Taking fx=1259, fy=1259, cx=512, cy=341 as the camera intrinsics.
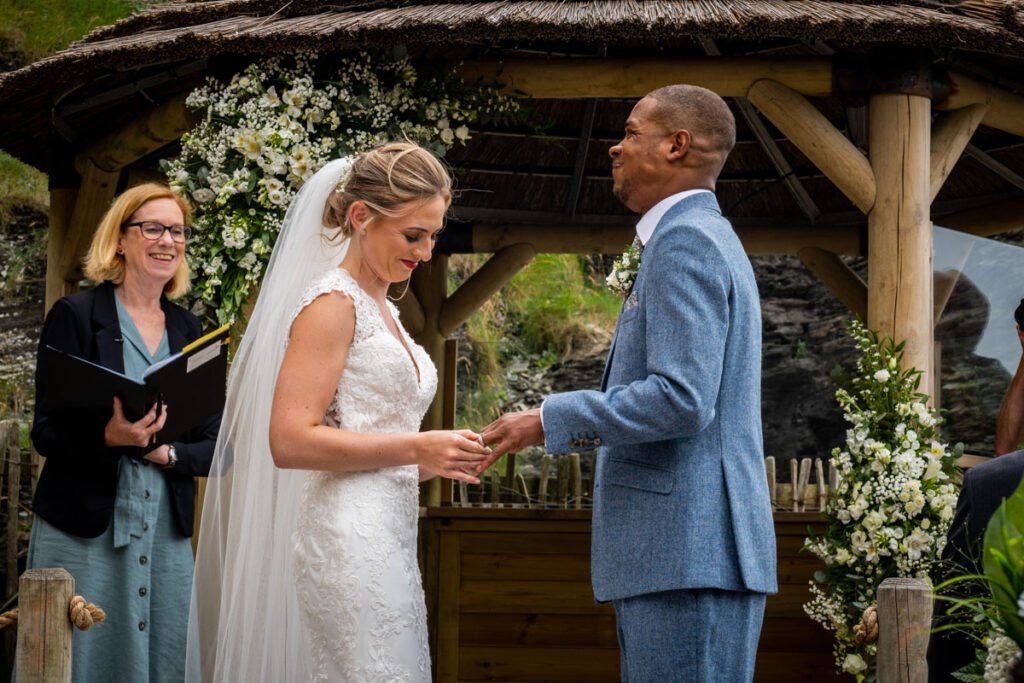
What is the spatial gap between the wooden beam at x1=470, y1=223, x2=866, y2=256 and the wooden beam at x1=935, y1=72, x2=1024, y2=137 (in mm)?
2571

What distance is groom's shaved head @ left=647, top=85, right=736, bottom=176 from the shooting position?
3.23 m

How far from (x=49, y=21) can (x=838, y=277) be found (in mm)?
7819

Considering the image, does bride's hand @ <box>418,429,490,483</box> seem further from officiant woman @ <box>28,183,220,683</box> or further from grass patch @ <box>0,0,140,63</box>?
grass patch @ <box>0,0,140,63</box>

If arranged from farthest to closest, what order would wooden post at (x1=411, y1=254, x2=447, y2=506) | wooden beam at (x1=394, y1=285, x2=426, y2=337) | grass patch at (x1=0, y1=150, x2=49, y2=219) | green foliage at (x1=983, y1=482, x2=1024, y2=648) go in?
grass patch at (x1=0, y1=150, x2=49, y2=219) → wooden post at (x1=411, y1=254, x2=447, y2=506) → wooden beam at (x1=394, y1=285, x2=426, y2=337) → green foliage at (x1=983, y1=482, x2=1024, y2=648)

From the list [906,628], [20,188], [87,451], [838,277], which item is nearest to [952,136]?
[838,277]

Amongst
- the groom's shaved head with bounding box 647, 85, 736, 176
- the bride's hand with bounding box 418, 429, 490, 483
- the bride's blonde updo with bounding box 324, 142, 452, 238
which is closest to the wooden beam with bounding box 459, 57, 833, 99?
the bride's blonde updo with bounding box 324, 142, 452, 238

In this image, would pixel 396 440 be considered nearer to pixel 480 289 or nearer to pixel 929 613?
pixel 929 613

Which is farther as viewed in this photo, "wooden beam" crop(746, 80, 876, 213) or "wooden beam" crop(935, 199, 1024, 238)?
"wooden beam" crop(935, 199, 1024, 238)

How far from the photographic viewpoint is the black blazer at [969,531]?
→ 252 cm

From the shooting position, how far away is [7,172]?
37.0ft

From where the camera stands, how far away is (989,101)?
599cm

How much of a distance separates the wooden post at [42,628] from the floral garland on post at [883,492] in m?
3.29

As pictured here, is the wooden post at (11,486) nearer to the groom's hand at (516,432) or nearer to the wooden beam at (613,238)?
the wooden beam at (613,238)

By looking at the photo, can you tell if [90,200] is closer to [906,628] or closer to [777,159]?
[777,159]
